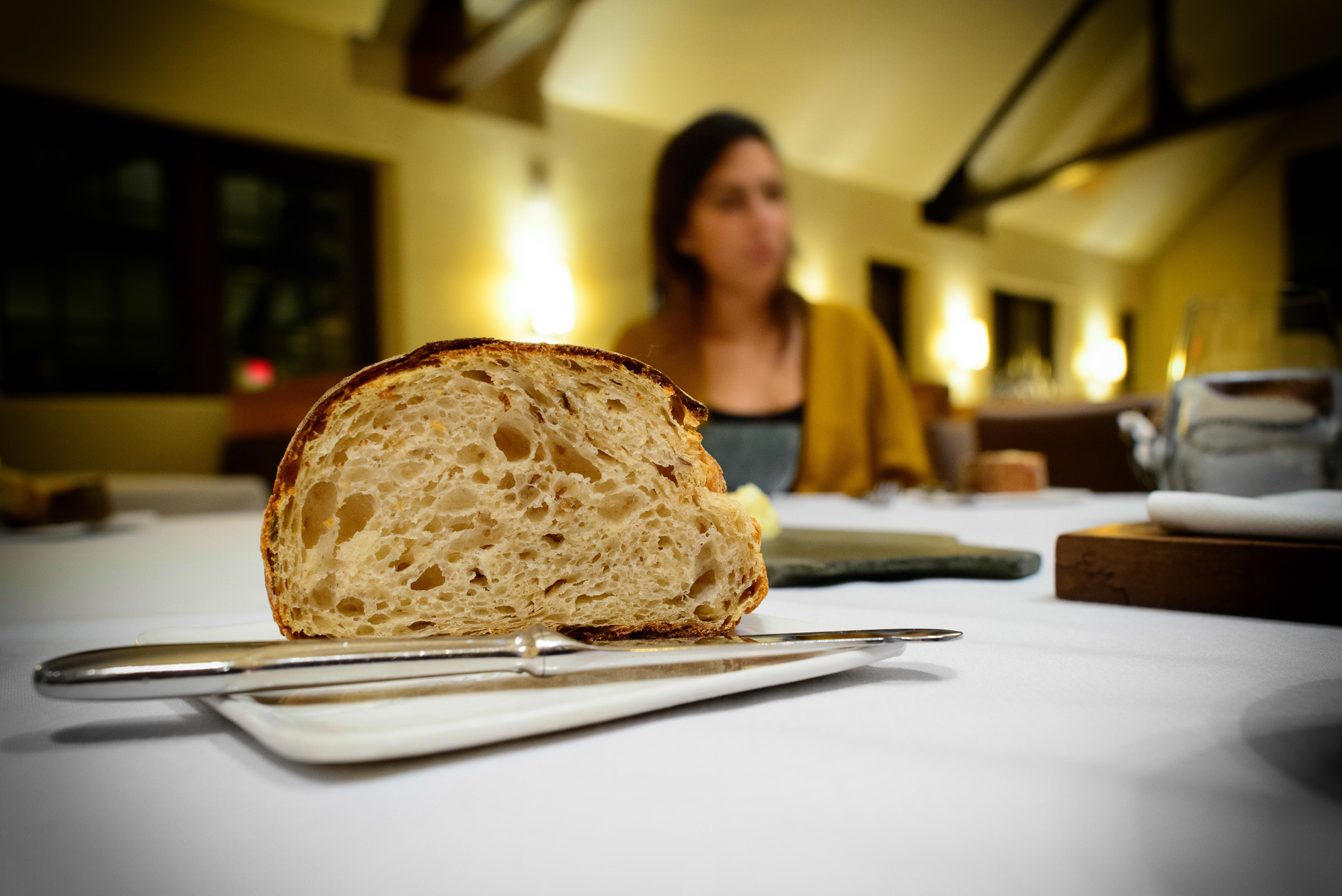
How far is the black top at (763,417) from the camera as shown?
6.82 feet

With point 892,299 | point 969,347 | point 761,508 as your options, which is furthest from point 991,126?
point 761,508

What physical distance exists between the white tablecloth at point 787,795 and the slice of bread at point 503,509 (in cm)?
11

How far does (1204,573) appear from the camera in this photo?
1.69 feet

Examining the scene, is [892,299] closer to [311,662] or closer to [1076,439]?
[1076,439]

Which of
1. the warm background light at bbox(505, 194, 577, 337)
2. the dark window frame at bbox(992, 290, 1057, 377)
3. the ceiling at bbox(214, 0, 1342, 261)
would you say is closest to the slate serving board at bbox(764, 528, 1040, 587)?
the warm background light at bbox(505, 194, 577, 337)

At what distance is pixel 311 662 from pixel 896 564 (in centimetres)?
49

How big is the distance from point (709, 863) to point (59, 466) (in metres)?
4.13

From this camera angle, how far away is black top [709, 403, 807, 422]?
2.08 metres

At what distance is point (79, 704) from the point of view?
36 cm

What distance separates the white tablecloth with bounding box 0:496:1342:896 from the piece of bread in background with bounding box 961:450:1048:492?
3.30 ft

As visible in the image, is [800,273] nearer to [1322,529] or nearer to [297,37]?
[297,37]

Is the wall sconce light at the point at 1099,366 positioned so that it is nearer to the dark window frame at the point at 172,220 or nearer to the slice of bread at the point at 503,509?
the dark window frame at the point at 172,220

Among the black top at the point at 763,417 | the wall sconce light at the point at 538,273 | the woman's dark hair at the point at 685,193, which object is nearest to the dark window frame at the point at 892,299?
the wall sconce light at the point at 538,273

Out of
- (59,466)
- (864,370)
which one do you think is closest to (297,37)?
(59,466)
